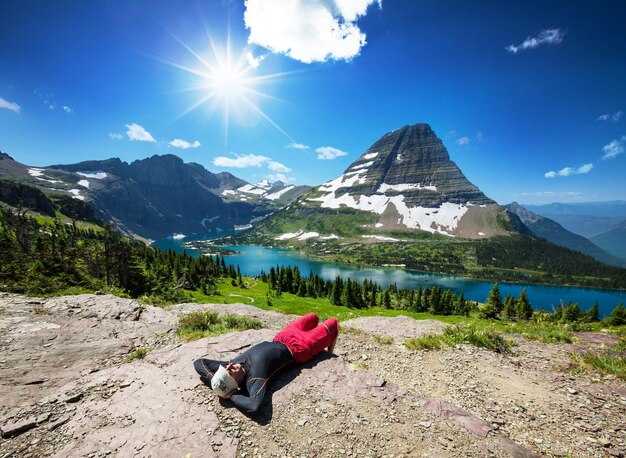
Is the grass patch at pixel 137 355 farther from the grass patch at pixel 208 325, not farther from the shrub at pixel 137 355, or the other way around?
the grass patch at pixel 208 325

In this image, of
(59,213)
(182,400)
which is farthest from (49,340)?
(59,213)

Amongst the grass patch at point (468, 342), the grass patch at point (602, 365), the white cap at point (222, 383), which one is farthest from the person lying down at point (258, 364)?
the grass patch at point (602, 365)

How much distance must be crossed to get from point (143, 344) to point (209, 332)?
261cm

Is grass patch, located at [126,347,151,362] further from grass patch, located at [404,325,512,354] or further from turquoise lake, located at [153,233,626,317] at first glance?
turquoise lake, located at [153,233,626,317]

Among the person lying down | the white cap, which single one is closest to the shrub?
the person lying down

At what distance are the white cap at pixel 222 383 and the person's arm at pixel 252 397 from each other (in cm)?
22

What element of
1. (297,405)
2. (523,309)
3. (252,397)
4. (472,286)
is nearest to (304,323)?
(297,405)

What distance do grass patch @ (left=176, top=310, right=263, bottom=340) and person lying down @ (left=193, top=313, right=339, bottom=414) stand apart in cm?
458

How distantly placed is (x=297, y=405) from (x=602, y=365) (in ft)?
38.7

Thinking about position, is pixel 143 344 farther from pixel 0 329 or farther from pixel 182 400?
pixel 182 400

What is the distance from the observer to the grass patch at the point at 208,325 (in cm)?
1184

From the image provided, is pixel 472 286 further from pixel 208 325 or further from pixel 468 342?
pixel 208 325

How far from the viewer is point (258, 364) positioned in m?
7.11

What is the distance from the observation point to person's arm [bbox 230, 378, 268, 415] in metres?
6.10
